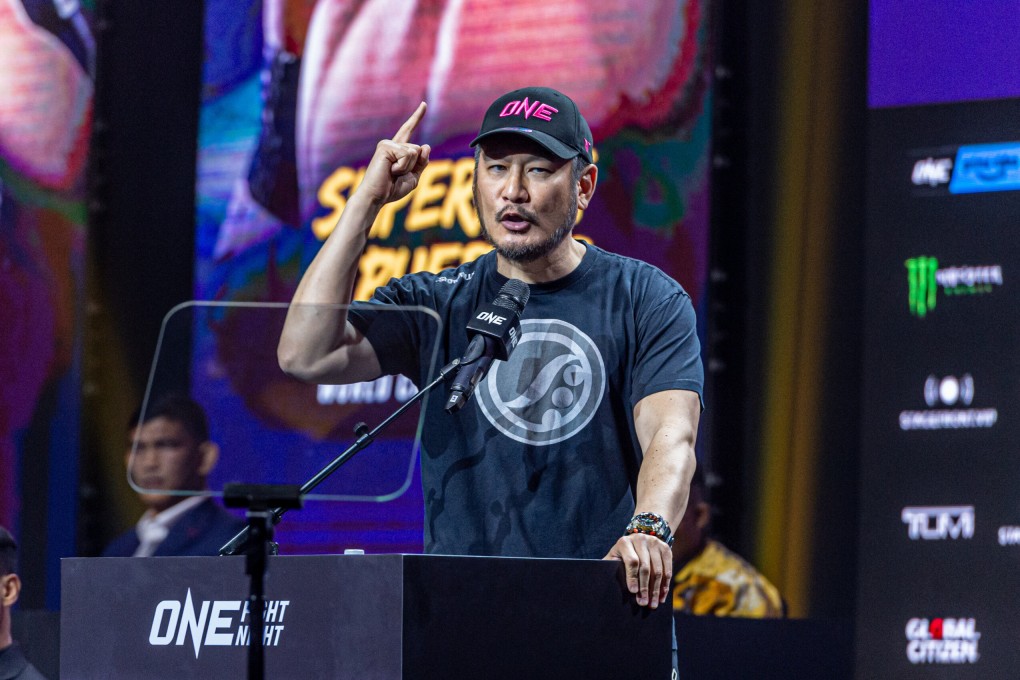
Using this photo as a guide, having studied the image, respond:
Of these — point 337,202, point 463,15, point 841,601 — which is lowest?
point 841,601

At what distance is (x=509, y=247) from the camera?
2.37 metres

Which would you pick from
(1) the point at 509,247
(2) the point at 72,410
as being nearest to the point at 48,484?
(2) the point at 72,410

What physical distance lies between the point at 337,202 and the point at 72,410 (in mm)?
1347

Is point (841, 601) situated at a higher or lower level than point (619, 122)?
lower

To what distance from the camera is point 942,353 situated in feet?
11.9

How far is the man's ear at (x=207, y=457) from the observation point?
64.3 inches

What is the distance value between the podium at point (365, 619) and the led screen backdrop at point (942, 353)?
6.52ft

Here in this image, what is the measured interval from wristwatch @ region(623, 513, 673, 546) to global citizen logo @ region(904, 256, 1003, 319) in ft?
6.59

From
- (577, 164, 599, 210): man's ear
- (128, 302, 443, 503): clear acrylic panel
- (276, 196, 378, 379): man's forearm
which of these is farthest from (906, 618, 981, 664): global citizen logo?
(128, 302, 443, 503): clear acrylic panel

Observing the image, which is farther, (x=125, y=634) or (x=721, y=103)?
(x=721, y=103)

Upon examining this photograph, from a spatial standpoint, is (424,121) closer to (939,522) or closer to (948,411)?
(948,411)

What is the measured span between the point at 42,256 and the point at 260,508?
395 cm

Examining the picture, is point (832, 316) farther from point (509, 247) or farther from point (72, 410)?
point (72, 410)

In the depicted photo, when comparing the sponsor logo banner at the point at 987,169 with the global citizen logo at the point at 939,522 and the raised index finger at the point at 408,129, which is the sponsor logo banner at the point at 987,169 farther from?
the raised index finger at the point at 408,129
